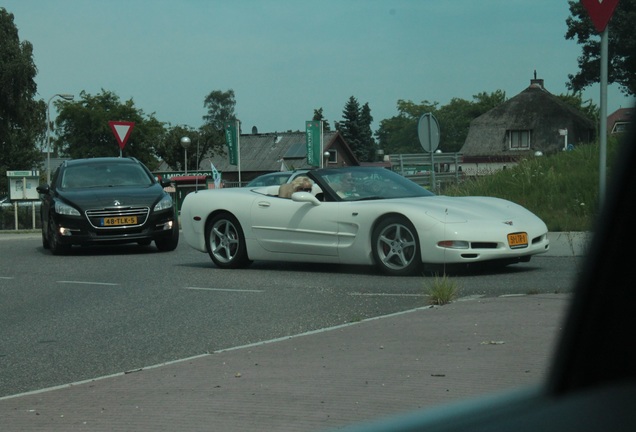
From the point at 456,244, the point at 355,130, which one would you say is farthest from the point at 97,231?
the point at 355,130

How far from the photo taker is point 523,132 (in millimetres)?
89125

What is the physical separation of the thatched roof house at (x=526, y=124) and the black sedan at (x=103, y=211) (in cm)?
6998

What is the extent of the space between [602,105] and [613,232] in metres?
7.48

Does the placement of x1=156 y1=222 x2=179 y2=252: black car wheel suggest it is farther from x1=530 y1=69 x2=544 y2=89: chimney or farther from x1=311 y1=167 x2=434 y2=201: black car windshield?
x1=530 y1=69 x2=544 y2=89: chimney

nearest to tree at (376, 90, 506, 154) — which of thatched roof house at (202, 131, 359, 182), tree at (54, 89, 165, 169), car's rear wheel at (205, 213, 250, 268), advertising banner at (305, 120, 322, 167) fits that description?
thatched roof house at (202, 131, 359, 182)

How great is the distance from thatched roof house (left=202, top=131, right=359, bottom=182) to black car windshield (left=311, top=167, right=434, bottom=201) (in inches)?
3370

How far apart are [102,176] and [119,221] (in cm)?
163

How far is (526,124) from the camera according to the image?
88.2 meters

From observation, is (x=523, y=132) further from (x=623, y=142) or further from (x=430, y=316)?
(x=623, y=142)

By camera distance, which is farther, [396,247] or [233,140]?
[233,140]

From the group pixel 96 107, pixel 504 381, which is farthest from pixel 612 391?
pixel 96 107

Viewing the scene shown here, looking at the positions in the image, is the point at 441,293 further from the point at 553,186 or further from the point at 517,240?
the point at 553,186

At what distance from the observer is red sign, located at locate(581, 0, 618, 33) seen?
7871 mm

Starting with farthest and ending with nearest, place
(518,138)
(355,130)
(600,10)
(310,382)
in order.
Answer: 1. (355,130)
2. (518,138)
3. (600,10)
4. (310,382)
